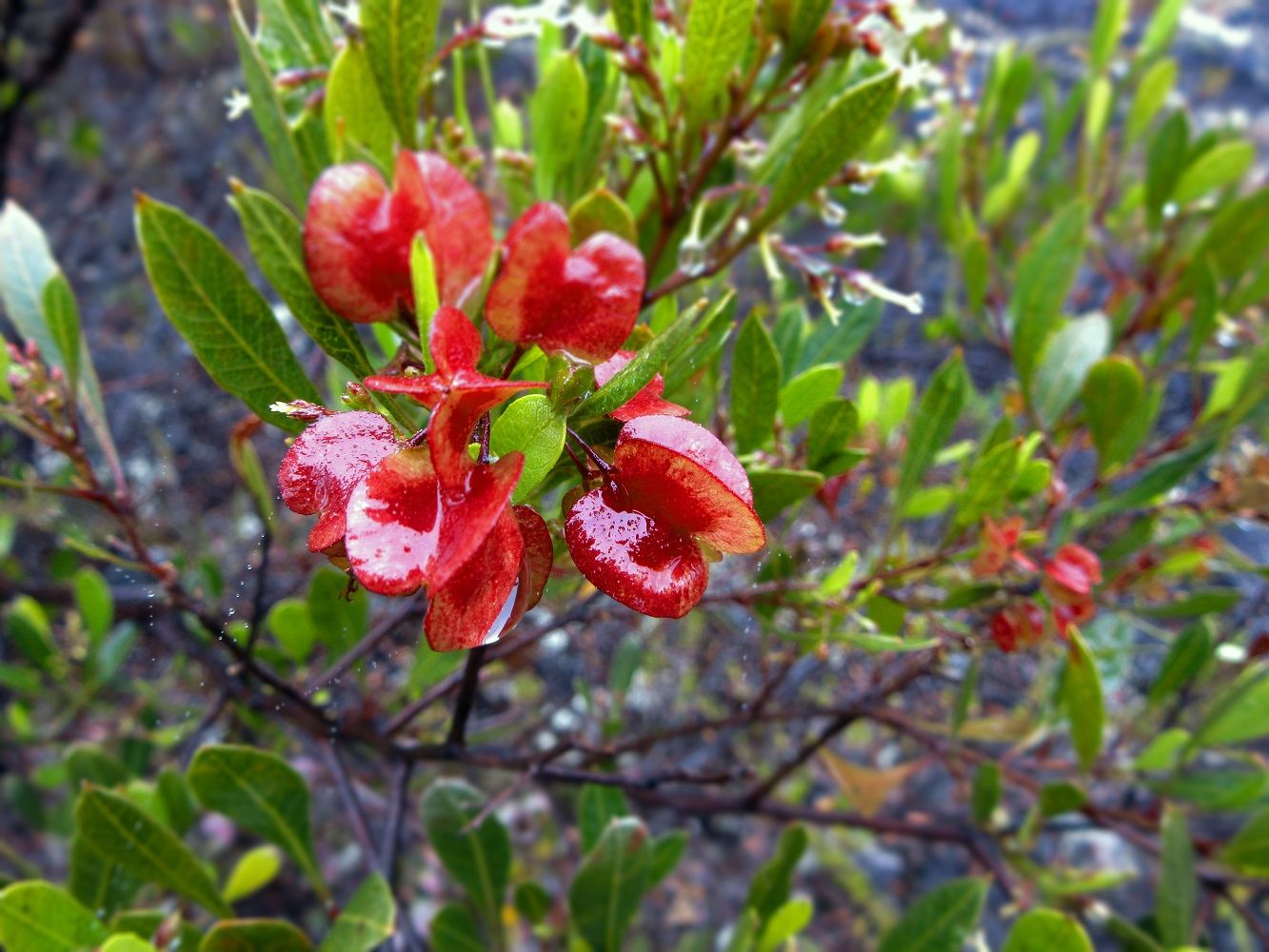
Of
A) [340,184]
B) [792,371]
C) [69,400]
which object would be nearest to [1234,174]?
[792,371]

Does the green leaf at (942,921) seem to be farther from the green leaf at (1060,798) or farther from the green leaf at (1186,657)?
the green leaf at (1186,657)

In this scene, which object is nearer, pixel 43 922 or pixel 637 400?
pixel 637 400

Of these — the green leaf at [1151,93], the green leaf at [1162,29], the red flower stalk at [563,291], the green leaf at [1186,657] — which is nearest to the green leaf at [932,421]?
the red flower stalk at [563,291]

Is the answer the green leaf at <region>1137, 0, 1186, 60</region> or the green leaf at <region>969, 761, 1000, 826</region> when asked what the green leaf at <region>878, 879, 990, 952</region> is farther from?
the green leaf at <region>1137, 0, 1186, 60</region>

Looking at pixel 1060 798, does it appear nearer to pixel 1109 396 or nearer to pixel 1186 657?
pixel 1186 657

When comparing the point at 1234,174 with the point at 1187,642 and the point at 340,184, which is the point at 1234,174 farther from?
the point at 340,184

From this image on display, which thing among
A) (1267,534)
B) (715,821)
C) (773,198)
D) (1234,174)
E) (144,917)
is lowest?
(715,821)

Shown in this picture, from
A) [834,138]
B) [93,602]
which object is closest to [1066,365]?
[834,138]

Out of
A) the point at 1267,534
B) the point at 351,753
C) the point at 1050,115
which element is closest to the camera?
the point at 351,753
